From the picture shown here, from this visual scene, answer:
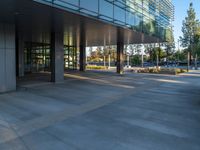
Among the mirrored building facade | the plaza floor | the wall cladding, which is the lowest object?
the plaza floor

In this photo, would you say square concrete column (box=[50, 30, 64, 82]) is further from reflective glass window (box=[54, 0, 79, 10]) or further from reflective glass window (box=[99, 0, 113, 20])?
reflective glass window (box=[54, 0, 79, 10])

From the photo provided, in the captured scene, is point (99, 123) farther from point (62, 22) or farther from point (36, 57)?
point (36, 57)

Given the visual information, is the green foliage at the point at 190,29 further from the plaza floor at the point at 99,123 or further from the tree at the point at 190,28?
the plaza floor at the point at 99,123

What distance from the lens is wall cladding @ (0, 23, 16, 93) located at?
14578 mm

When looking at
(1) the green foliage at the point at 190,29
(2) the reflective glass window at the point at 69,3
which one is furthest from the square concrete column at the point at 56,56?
(1) the green foliage at the point at 190,29

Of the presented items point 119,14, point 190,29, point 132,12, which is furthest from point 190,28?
point 119,14

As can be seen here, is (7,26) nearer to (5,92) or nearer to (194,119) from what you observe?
(5,92)

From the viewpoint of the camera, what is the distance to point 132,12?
66.9ft

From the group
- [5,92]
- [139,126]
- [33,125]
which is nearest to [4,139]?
[33,125]

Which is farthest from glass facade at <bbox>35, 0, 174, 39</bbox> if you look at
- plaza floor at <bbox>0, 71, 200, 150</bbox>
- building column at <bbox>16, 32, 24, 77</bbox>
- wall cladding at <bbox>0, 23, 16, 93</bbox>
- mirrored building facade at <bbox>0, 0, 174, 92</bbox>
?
building column at <bbox>16, 32, 24, 77</bbox>

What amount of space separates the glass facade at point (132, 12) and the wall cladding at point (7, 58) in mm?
4780

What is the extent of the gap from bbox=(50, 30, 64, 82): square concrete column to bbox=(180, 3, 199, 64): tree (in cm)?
3744

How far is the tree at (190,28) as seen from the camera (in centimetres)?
4975

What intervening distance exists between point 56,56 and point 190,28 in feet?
130
